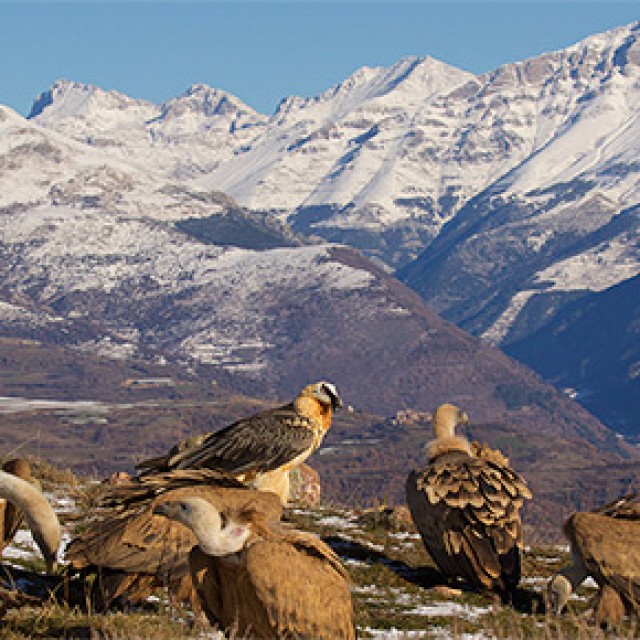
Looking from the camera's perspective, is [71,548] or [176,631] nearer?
[176,631]

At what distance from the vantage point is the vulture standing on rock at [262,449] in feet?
61.7

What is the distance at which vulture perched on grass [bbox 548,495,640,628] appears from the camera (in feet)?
54.2

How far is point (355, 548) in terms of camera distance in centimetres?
2181

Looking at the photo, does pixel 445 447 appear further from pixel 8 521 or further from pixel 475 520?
pixel 8 521

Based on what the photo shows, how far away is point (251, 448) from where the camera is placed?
747 inches

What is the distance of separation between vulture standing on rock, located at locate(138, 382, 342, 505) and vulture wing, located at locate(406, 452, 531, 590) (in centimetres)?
193

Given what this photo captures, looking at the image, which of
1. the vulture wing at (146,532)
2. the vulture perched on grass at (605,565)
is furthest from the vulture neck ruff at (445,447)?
the vulture wing at (146,532)

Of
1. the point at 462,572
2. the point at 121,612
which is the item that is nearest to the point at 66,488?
the point at 462,572

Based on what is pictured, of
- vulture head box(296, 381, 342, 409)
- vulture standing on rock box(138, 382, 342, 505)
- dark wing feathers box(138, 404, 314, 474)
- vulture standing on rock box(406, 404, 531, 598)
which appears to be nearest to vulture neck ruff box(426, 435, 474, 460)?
vulture standing on rock box(406, 404, 531, 598)

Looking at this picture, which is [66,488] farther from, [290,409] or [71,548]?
[71,548]

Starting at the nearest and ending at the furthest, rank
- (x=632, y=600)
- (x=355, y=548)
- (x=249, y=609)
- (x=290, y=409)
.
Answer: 1. (x=249, y=609)
2. (x=632, y=600)
3. (x=290, y=409)
4. (x=355, y=548)

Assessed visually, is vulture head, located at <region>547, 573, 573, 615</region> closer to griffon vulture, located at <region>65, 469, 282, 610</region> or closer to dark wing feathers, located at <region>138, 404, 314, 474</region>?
dark wing feathers, located at <region>138, 404, 314, 474</region>

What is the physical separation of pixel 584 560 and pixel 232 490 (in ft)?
16.7

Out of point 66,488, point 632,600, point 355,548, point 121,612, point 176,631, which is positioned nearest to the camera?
point 176,631
